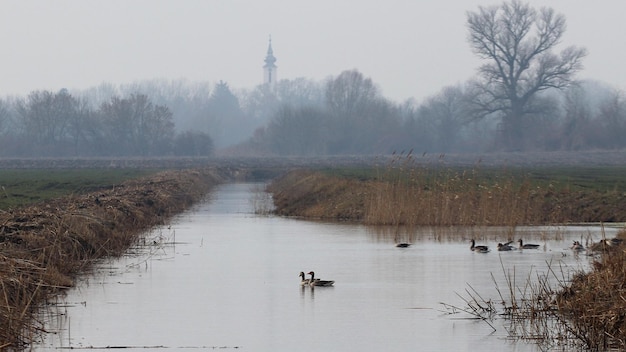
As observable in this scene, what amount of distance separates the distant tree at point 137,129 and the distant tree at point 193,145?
5.38 feet

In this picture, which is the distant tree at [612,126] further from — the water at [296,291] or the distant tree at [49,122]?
the water at [296,291]

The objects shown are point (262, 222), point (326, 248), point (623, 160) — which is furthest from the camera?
point (623, 160)

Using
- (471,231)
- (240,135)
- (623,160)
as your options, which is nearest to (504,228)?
(471,231)

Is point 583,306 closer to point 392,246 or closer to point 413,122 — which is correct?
point 392,246

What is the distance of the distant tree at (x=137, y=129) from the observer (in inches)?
4818

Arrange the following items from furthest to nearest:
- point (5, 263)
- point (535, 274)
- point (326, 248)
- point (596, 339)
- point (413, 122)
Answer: point (413, 122) < point (326, 248) < point (535, 274) < point (5, 263) < point (596, 339)

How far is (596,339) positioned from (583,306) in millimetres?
439

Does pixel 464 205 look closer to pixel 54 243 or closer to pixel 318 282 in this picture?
pixel 318 282

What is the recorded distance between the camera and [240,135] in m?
200

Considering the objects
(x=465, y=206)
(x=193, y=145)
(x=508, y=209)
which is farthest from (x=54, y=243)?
(x=193, y=145)

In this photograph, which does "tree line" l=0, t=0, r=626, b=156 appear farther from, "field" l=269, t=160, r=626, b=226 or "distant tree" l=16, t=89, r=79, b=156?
"field" l=269, t=160, r=626, b=226

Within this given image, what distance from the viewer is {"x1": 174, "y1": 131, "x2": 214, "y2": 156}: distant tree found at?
390 feet

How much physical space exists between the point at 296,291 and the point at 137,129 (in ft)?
350

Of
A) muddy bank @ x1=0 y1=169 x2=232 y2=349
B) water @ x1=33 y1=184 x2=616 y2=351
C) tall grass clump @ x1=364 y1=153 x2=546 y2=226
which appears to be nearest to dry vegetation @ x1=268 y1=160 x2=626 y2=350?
tall grass clump @ x1=364 y1=153 x2=546 y2=226
